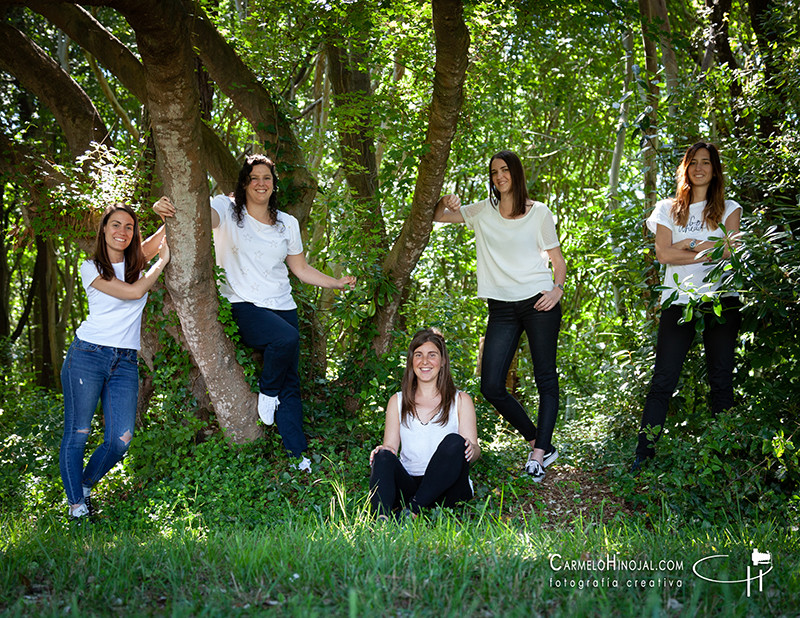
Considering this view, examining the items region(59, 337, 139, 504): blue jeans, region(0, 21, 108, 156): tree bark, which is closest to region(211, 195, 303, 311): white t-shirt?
region(59, 337, 139, 504): blue jeans

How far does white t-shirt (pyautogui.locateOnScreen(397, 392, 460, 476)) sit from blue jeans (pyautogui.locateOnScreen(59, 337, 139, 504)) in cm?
169

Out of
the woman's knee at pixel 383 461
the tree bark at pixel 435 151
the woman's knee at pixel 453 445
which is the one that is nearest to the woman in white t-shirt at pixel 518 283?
the tree bark at pixel 435 151

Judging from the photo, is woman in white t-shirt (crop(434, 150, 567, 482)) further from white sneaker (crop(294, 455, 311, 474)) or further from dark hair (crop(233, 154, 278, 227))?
dark hair (crop(233, 154, 278, 227))

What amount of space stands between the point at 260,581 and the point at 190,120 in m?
2.73

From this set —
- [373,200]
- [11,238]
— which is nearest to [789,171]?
[373,200]

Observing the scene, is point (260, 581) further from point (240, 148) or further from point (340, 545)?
point (240, 148)

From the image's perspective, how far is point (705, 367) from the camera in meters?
5.19

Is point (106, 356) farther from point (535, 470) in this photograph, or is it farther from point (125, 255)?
point (535, 470)

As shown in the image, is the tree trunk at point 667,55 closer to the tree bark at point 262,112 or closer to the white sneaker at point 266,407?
the tree bark at point 262,112

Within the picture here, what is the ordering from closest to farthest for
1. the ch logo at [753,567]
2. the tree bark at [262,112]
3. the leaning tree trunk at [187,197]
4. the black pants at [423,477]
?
the ch logo at [753,567] → the leaning tree trunk at [187,197] → the black pants at [423,477] → the tree bark at [262,112]

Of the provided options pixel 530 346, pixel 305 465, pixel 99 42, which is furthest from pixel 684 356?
pixel 99 42

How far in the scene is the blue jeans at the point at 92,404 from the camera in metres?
4.38

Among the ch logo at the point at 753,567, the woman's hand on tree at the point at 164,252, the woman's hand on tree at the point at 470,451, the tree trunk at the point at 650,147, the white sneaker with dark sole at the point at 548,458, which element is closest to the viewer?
the ch logo at the point at 753,567

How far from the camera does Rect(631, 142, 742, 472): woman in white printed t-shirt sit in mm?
4633
